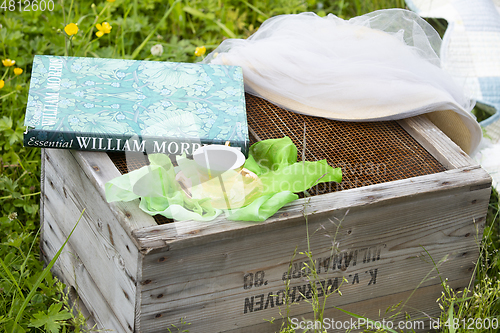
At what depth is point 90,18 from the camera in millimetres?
2590

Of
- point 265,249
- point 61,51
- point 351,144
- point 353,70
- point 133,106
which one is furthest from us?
point 61,51

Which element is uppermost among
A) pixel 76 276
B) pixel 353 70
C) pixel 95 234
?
pixel 353 70

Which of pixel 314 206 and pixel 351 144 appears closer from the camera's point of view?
pixel 314 206

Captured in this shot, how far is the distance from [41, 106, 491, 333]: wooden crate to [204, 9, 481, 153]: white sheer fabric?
123 millimetres

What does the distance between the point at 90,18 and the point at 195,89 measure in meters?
1.37

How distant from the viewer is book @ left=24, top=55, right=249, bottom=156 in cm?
127

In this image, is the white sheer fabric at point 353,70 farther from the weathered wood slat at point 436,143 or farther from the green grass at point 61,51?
the green grass at point 61,51

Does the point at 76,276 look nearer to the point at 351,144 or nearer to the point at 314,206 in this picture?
→ the point at 314,206

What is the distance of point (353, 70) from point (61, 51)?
141 cm

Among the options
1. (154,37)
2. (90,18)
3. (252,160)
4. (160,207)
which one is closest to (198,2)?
(154,37)

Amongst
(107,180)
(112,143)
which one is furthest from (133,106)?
(107,180)

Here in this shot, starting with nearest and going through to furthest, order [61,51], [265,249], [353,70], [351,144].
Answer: [265,249]
[351,144]
[353,70]
[61,51]

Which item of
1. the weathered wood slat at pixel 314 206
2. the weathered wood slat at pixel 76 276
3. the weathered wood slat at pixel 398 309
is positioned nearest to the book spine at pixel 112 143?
the weathered wood slat at pixel 314 206

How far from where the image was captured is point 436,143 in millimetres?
1472
